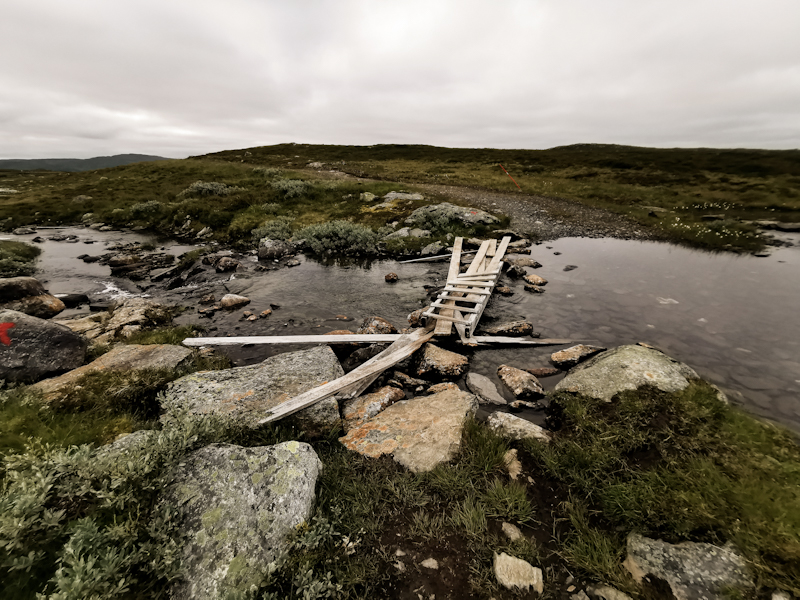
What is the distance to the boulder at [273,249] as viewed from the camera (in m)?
19.1

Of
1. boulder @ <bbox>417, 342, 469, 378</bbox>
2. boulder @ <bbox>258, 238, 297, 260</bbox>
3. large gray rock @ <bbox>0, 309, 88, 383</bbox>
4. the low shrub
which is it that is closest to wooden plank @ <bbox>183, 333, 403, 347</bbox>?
boulder @ <bbox>417, 342, 469, 378</bbox>

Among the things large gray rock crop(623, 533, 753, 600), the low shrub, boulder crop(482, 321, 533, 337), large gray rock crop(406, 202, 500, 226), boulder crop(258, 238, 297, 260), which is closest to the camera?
large gray rock crop(623, 533, 753, 600)

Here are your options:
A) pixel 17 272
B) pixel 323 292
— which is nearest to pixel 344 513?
pixel 323 292

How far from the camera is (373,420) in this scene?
650 cm

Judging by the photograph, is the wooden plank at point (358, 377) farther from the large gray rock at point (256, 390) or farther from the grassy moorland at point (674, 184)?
the grassy moorland at point (674, 184)

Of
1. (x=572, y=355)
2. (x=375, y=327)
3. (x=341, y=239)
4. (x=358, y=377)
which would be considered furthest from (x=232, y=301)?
(x=572, y=355)

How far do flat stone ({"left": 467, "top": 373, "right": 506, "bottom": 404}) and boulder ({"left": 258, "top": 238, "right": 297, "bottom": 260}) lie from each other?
1493cm

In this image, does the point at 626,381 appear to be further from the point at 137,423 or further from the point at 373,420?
the point at 137,423

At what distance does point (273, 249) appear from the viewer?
62.9 feet

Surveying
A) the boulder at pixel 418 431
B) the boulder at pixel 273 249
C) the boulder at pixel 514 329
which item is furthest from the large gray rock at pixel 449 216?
the boulder at pixel 418 431

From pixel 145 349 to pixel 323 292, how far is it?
6940mm

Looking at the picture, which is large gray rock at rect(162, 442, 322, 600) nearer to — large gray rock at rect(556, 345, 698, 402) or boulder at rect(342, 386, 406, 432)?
boulder at rect(342, 386, 406, 432)

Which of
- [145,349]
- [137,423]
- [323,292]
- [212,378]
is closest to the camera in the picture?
[137,423]

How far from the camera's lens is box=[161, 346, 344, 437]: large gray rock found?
6.14m
